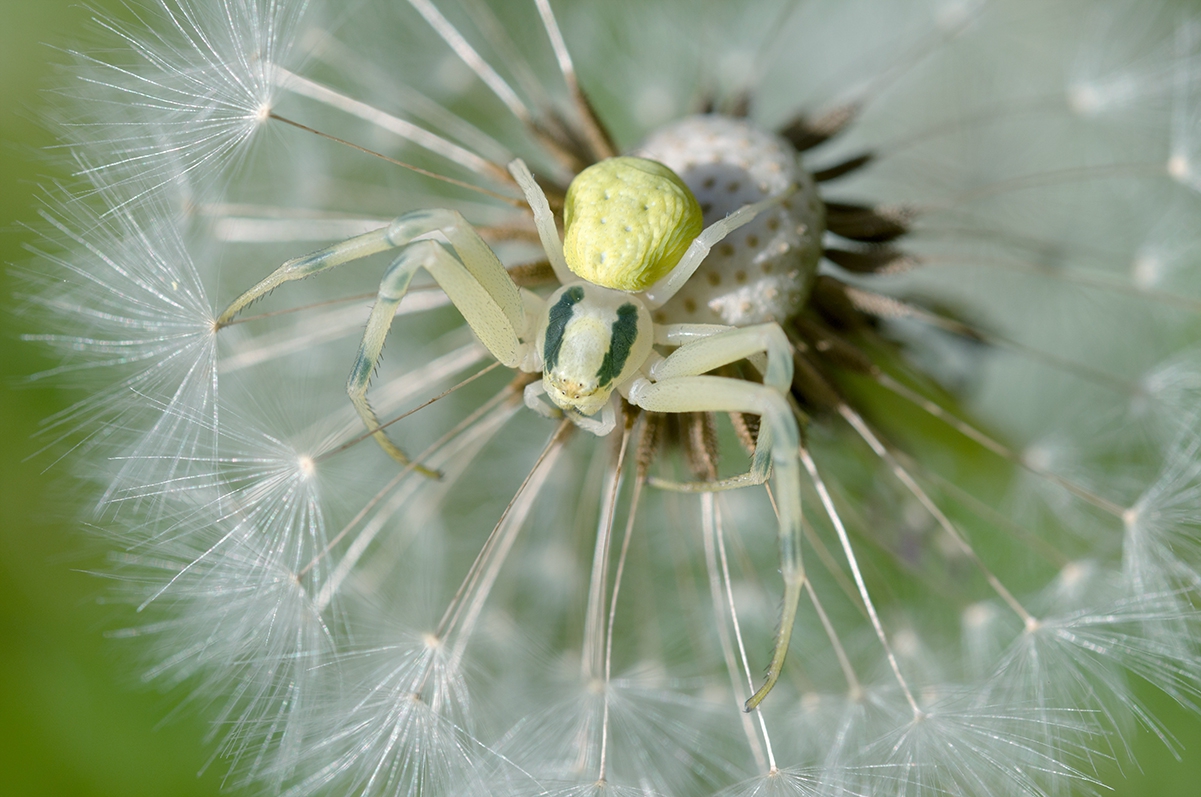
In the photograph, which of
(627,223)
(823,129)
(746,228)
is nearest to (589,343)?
(627,223)

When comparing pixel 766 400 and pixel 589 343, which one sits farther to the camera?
pixel 589 343

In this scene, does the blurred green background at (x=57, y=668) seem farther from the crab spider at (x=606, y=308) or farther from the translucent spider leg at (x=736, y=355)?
the translucent spider leg at (x=736, y=355)

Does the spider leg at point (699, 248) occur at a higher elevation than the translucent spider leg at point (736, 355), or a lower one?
higher

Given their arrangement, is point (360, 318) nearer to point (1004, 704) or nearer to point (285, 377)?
point (285, 377)

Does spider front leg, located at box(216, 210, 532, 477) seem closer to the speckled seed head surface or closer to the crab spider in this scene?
the crab spider

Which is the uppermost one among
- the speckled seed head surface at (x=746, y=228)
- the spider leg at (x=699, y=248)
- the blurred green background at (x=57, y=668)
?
the speckled seed head surface at (x=746, y=228)

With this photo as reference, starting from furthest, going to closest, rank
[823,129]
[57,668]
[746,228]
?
[57,668], [823,129], [746,228]

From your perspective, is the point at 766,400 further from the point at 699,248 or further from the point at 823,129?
the point at 823,129

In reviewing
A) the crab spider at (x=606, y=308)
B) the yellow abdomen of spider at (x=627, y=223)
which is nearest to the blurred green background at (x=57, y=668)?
the crab spider at (x=606, y=308)
